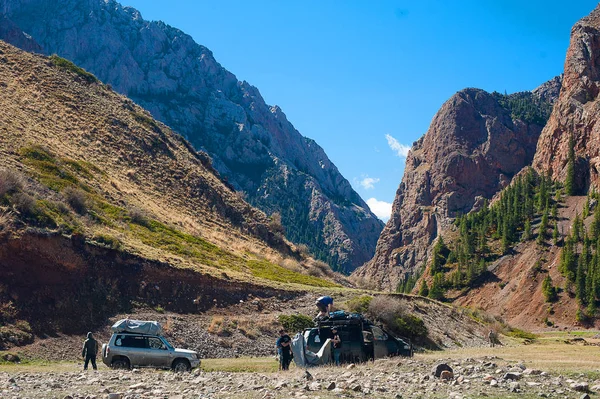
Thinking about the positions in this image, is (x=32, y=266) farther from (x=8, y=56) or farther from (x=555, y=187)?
(x=555, y=187)

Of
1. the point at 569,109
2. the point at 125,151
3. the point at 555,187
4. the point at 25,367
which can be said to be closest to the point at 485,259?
the point at 555,187

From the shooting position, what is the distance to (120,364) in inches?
974

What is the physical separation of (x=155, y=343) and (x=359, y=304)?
24.2m

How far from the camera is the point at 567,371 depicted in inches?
689

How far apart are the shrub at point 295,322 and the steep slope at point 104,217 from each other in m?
4.60

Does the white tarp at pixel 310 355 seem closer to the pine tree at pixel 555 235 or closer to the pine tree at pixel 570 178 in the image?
the pine tree at pixel 555 235

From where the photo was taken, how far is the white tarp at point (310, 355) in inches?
866

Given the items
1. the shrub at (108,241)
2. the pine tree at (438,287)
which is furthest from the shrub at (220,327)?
the pine tree at (438,287)

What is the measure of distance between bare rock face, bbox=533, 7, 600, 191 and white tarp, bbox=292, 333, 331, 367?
504ft

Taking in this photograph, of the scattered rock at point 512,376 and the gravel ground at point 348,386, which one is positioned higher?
the scattered rock at point 512,376

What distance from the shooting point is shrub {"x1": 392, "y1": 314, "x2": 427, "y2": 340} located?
144 ft

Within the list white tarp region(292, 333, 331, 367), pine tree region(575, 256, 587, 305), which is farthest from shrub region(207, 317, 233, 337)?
pine tree region(575, 256, 587, 305)

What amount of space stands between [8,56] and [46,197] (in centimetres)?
4948

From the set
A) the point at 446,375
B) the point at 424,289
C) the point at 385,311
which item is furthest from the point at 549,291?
the point at 446,375
